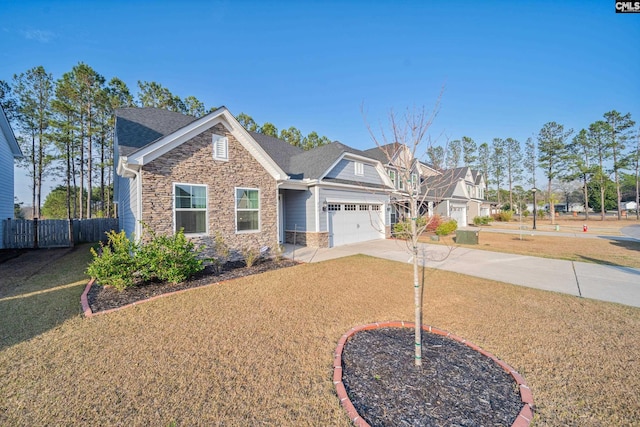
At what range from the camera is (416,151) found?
3412mm

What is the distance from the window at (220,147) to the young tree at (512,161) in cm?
5024

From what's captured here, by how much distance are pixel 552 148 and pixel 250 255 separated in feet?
158

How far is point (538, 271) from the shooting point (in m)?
7.54

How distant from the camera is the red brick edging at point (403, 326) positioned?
2217mm

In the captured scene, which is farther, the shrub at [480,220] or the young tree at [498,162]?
the young tree at [498,162]

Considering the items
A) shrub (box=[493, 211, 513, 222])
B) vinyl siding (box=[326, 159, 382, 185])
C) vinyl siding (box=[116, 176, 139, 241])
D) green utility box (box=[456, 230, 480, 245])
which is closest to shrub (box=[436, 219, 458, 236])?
green utility box (box=[456, 230, 480, 245])

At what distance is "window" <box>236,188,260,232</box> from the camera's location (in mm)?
9211

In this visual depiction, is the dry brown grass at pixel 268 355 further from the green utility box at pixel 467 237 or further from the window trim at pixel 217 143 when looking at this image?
the green utility box at pixel 467 237

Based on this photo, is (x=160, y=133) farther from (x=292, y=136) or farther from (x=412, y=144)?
(x=292, y=136)

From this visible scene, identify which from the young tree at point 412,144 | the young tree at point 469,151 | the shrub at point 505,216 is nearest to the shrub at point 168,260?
the young tree at point 412,144

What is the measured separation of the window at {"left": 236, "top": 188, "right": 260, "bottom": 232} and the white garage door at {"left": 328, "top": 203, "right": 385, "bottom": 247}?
4367 mm

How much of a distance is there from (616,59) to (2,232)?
31.8 m

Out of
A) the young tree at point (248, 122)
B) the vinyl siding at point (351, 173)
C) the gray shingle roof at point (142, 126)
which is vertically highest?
the young tree at point (248, 122)

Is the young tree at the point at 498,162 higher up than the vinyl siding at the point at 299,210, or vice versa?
the young tree at the point at 498,162
